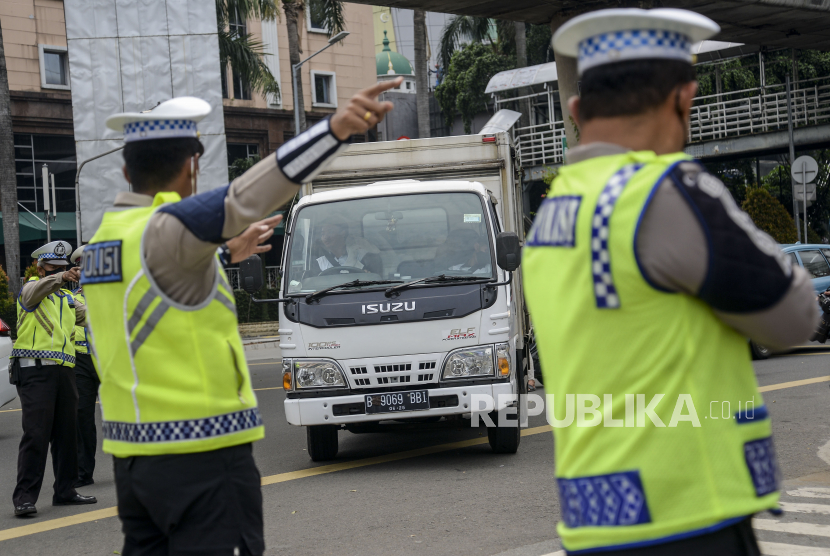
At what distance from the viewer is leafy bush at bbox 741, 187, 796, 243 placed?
23.9 m

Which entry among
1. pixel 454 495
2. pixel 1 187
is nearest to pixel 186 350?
pixel 454 495

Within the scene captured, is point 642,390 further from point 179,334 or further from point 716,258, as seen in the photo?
point 179,334

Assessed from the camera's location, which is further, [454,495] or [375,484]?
[375,484]

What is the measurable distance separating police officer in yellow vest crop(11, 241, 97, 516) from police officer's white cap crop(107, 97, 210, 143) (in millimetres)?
4459

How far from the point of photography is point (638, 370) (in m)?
1.83

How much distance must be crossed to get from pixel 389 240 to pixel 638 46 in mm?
6128

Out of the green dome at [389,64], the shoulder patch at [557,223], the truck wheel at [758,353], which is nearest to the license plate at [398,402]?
the shoulder patch at [557,223]

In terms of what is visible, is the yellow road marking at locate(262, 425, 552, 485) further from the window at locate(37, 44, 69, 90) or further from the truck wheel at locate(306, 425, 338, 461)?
the window at locate(37, 44, 69, 90)

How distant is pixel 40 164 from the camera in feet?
105

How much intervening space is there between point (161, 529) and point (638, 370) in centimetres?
151

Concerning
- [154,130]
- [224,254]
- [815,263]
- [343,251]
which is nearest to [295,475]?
[343,251]

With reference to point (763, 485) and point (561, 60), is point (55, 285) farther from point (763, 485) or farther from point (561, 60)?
point (561, 60)

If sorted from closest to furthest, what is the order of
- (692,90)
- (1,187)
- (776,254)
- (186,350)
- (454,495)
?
(776,254), (692,90), (186,350), (454,495), (1,187)

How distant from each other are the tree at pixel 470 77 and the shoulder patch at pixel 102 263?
123ft
